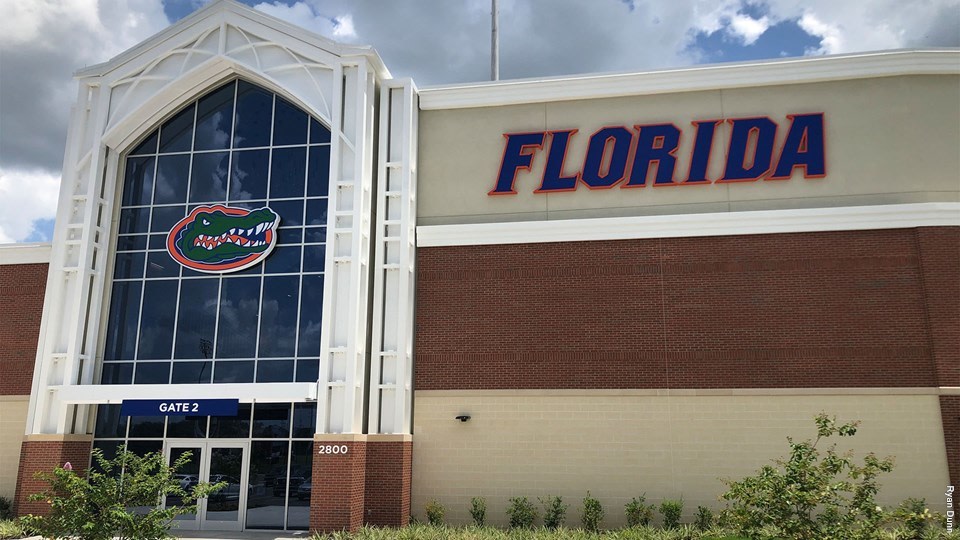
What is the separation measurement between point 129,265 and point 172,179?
282 cm

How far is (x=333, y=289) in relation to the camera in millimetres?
19125

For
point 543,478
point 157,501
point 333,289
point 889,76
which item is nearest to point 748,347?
point 543,478

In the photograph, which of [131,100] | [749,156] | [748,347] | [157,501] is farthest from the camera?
[131,100]

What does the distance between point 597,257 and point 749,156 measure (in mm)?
5018

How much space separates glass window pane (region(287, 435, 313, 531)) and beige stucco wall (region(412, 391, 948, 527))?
2.74 m

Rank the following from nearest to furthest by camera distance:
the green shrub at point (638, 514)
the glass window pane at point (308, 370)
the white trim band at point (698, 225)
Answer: the green shrub at point (638, 514)
the white trim band at point (698, 225)
the glass window pane at point (308, 370)

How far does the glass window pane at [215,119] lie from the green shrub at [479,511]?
41.0 feet

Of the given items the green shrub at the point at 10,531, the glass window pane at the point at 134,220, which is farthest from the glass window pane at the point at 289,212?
the green shrub at the point at 10,531

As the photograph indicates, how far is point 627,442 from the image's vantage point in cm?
1877

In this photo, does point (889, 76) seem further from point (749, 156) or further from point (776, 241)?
point (776, 241)

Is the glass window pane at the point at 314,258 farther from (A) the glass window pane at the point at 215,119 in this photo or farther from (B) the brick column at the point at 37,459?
(B) the brick column at the point at 37,459

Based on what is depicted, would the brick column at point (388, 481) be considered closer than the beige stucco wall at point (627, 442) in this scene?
No

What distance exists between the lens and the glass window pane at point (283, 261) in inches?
802

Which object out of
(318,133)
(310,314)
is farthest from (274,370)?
(318,133)
